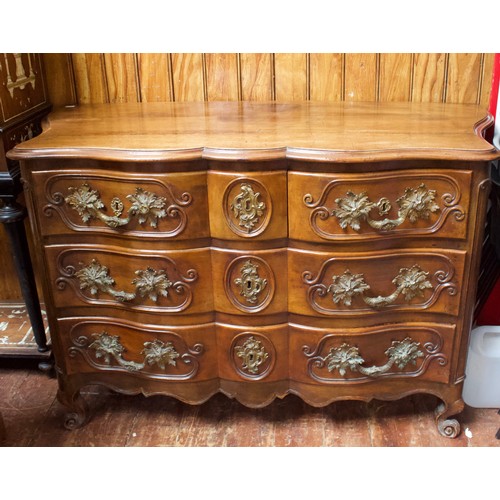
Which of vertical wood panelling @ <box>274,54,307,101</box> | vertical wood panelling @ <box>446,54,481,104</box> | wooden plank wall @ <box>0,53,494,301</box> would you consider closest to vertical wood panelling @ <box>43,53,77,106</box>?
wooden plank wall @ <box>0,53,494,301</box>

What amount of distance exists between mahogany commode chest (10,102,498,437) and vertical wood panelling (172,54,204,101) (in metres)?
0.20

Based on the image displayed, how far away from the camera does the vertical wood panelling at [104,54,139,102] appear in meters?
2.03

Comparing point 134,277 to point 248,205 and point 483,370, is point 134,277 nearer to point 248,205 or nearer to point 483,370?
point 248,205

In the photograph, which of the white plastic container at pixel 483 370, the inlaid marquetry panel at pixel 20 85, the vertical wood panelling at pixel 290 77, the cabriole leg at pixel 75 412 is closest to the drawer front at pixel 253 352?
the cabriole leg at pixel 75 412

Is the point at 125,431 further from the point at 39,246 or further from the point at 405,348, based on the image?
the point at 405,348

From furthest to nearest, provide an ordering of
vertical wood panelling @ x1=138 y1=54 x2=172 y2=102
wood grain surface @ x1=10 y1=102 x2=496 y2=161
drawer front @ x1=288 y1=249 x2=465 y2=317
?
vertical wood panelling @ x1=138 y1=54 x2=172 y2=102
drawer front @ x1=288 y1=249 x2=465 y2=317
wood grain surface @ x1=10 y1=102 x2=496 y2=161

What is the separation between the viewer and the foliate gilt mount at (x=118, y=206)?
1559mm

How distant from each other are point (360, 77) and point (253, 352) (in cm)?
93

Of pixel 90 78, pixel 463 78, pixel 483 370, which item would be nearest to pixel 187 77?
pixel 90 78

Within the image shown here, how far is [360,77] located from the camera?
1.98 meters

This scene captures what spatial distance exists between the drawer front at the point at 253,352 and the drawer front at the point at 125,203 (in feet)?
1.01

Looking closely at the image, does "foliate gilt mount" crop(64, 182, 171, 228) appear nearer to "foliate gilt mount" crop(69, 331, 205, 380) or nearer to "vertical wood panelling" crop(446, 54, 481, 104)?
"foliate gilt mount" crop(69, 331, 205, 380)

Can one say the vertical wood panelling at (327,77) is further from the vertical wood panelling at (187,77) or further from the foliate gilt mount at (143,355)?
the foliate gilt mount at (143,355)

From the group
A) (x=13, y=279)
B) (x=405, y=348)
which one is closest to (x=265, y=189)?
(x=405, y=348)
